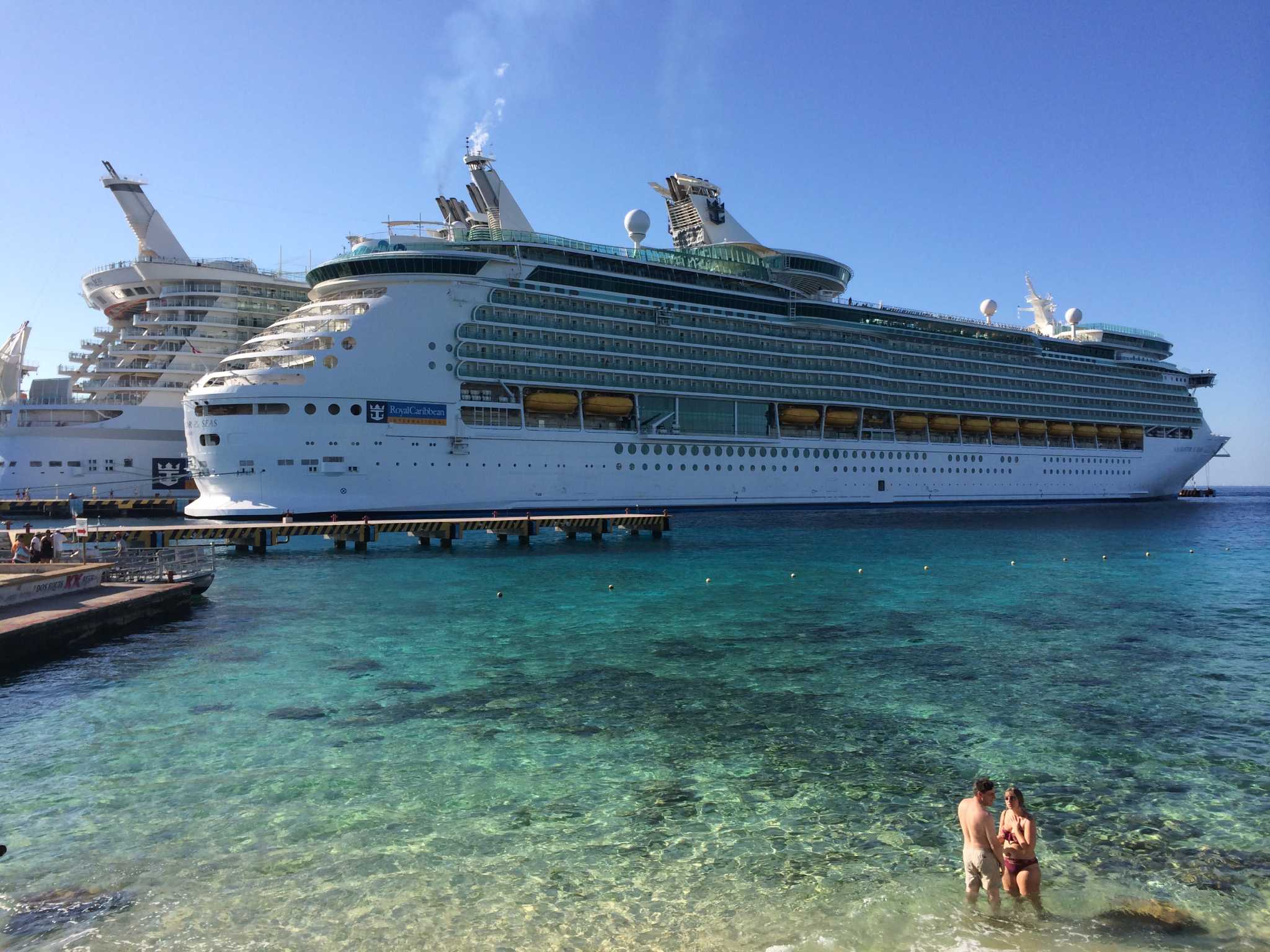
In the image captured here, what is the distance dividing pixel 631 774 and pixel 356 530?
3237cm

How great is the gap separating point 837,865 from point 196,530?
38.1 m

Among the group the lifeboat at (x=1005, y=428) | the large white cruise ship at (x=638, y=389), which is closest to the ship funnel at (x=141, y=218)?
the large white cruise ship at (x=638, y=389)

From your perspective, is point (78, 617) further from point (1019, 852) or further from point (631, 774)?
point (1019, 852)

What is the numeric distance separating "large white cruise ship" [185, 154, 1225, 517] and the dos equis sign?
118 millimetres

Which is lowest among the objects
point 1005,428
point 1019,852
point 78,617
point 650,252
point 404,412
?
point 1019,852

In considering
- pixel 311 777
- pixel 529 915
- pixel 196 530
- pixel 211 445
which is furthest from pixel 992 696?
pixel 211 445

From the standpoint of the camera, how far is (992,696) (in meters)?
14.8

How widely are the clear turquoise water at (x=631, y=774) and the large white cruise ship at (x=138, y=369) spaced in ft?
160

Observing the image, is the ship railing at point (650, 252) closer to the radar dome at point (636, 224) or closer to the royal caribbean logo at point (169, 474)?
the radar dome at point (636, 224)

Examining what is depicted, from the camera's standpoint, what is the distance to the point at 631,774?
36.9 ft

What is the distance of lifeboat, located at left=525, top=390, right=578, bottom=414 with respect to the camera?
52.4m

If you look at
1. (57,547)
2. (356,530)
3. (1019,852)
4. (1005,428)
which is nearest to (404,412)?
(356,530)

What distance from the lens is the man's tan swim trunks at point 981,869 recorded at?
316 inches

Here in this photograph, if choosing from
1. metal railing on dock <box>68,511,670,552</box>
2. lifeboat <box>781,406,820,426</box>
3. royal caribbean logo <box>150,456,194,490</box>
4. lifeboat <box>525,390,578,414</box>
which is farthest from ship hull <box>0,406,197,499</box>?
lifeboat <box>781,406,820,426</box>
